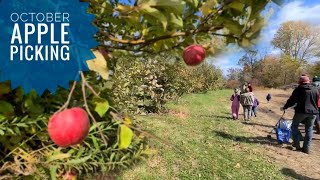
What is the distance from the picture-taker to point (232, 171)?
20.8ft

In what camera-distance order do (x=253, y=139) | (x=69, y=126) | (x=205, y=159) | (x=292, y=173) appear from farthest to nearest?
(x=253, y=139) → (x=205, y=159) → (x=292, y=173) → (x=69, y=126)

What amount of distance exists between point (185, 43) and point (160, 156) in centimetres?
592

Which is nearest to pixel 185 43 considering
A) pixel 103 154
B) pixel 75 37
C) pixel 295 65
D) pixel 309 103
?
pixel 75 37

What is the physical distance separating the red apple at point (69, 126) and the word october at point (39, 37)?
0.95 feet

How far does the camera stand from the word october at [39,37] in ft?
2.93

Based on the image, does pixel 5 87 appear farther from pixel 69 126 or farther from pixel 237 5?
pixel 237 5

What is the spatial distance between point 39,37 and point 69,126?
40 centimetres

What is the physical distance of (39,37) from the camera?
3.07ft

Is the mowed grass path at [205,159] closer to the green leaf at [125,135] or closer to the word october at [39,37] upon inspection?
the word october at [39,37]

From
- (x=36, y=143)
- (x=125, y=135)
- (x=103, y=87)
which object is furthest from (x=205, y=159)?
(x=125, y=135)

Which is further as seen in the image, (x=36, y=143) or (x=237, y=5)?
(x=36, y=143)

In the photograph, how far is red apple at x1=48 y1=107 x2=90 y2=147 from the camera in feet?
2.03

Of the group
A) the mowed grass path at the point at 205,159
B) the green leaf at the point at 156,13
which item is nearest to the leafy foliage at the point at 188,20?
the green leaf at the point at 156,13

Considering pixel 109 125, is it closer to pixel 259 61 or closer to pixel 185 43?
pixel 185 43
